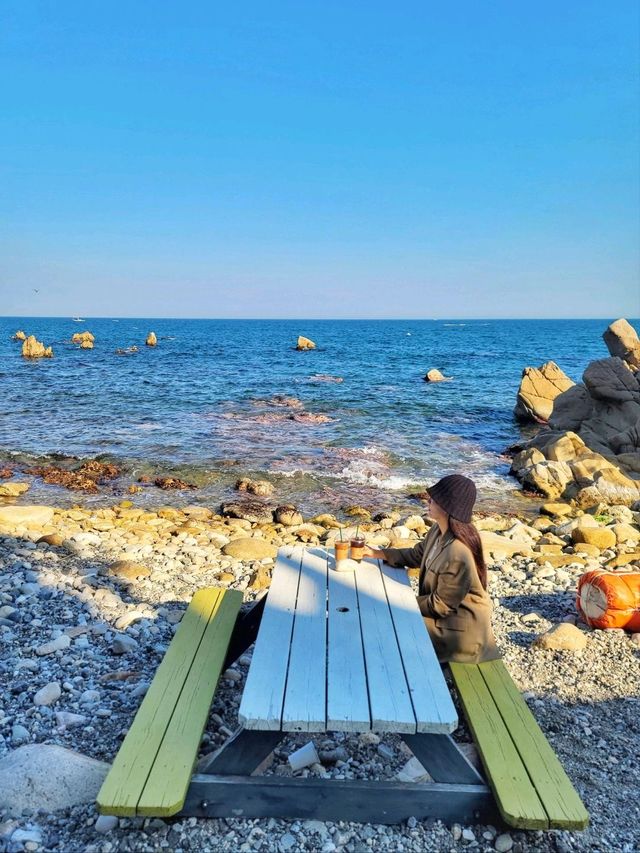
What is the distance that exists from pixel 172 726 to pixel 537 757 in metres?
2.00

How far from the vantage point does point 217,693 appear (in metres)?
4.82

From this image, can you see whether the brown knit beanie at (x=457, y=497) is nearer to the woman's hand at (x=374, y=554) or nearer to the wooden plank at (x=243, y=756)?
the woman's hand at (x=374, y=554)

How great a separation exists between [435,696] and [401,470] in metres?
12.9

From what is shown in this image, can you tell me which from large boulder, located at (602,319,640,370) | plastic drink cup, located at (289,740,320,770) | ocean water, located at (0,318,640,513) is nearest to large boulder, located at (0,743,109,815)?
plastic drink cup, located at (289,740,320,770)

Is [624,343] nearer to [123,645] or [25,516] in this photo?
[25,516]

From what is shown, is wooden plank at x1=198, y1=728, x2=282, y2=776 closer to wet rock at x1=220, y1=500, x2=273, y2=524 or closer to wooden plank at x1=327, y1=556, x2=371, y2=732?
wooden plank at x1=327, y1=556, x2=371, y2=732

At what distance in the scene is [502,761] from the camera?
339cm

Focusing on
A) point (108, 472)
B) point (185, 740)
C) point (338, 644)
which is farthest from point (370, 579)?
point (108, 472)

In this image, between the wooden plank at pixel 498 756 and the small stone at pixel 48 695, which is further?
the small stone at pixel 48 695

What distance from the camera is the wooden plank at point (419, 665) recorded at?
3098 millimetres

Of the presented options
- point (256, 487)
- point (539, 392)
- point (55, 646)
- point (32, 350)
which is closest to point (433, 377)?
point (539, 392)

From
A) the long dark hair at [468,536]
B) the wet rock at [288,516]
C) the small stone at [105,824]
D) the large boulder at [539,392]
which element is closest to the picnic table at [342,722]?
the small stone at [105,824]

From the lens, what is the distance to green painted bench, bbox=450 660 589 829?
3.01 metres

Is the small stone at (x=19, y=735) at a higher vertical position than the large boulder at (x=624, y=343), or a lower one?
lower
